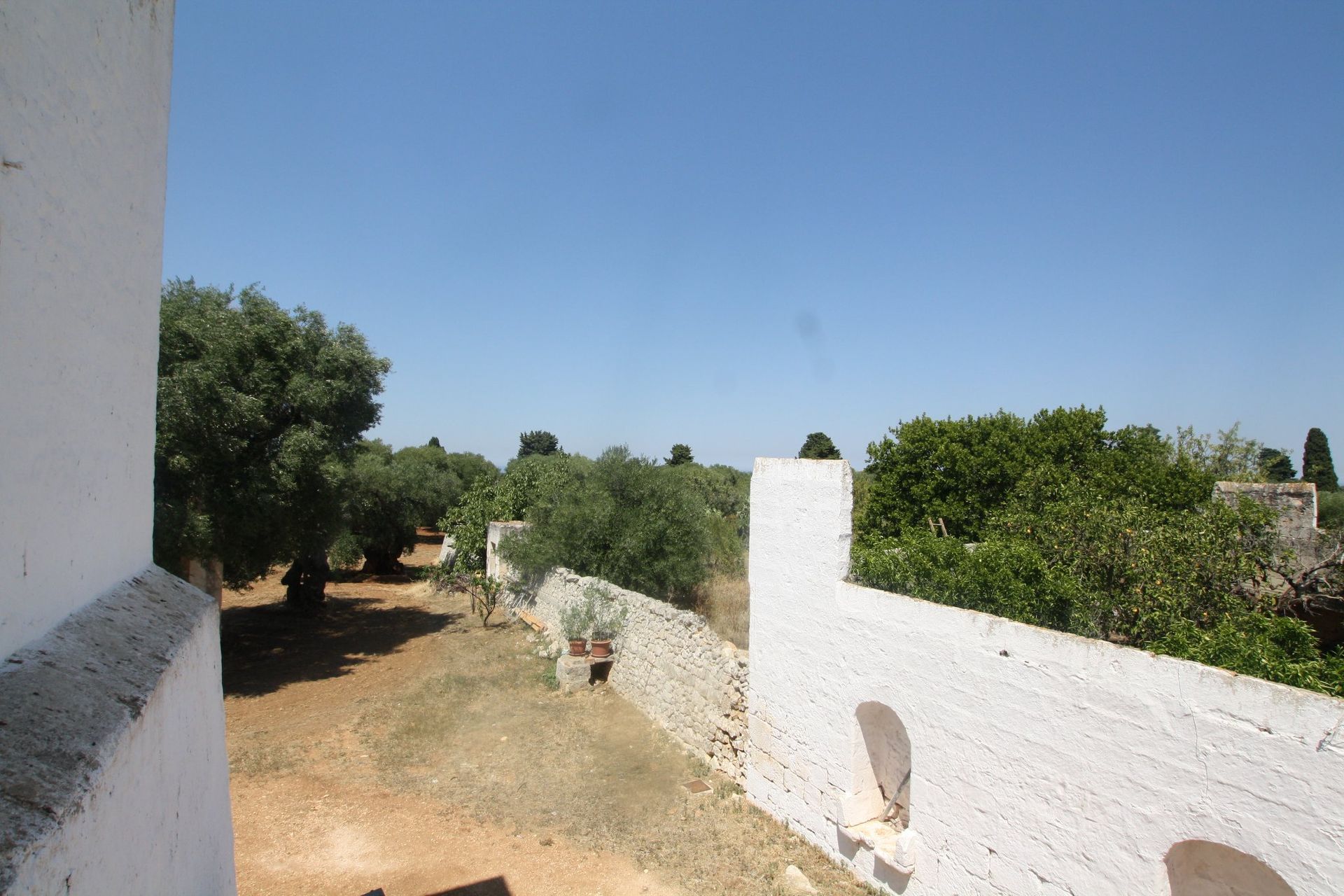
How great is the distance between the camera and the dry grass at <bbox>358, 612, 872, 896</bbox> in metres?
6.88

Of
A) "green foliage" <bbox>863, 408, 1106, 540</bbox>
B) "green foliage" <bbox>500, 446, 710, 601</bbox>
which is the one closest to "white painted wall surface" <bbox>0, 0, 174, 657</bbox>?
"green foliage" <bbox>863, 408, 1106, 540</bbox>

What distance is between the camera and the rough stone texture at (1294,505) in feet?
30.4

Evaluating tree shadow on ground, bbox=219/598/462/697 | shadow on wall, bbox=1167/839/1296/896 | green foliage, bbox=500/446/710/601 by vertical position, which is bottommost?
tree shadow on ground, bbox=219/598/462/697

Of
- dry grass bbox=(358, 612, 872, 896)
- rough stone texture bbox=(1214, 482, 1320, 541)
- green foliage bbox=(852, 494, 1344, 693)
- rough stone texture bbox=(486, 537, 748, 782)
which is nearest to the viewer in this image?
green foliage bbox=(852, 494, 1344, 693)

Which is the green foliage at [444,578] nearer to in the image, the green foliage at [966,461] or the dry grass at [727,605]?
the dry grass at [727,605]

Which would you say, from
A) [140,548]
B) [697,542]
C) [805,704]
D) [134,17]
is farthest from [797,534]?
[697,542]

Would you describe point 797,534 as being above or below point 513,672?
above

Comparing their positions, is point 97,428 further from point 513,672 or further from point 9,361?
point 513,672

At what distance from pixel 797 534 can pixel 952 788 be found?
9.01 feet

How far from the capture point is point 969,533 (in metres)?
12.1

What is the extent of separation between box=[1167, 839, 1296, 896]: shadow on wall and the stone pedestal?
8.98m

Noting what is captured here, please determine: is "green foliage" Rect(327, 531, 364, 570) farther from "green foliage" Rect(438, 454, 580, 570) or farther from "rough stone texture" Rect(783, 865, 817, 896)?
"rough stone texture" Rect(783, 865, 817, 896)

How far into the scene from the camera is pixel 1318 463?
1259 inches

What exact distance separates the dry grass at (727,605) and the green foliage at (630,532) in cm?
61
